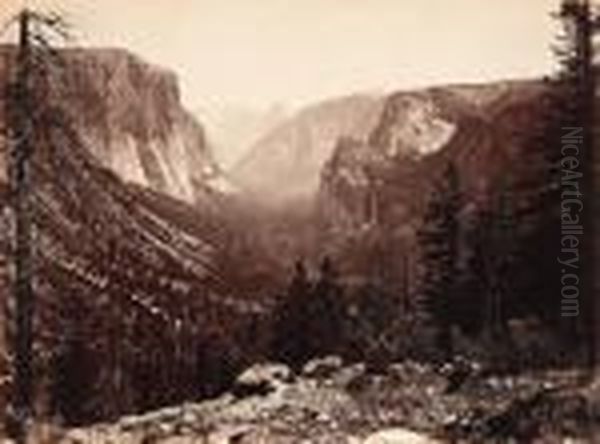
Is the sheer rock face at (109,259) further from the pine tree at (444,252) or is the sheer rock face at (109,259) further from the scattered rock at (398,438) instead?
the pine tree at (444,252)

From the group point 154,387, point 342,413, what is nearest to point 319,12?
point 342,413

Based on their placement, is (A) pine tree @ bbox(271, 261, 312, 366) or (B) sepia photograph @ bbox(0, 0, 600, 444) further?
(A) pine tree @ bbox(271, 261, 312, 366)

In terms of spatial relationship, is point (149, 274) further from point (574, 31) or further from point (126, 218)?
point (574, 31)

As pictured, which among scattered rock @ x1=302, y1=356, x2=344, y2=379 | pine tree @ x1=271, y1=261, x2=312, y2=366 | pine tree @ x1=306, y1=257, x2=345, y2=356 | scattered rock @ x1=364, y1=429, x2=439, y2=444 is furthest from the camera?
pine tree @ x1=306, y1=257, x2=345, y2=356

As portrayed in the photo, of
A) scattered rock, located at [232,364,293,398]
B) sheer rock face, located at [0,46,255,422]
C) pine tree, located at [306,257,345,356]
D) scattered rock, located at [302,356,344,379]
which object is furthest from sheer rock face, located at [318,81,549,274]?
scattered rock, located at [232,364,293,398]

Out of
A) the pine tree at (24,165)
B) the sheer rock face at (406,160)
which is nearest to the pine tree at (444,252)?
the pine tree at (24,165)

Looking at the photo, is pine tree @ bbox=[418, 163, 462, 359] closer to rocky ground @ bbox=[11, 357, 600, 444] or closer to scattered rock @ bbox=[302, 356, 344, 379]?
scattered rock @ bbox=[302, 356, 344, 379]
